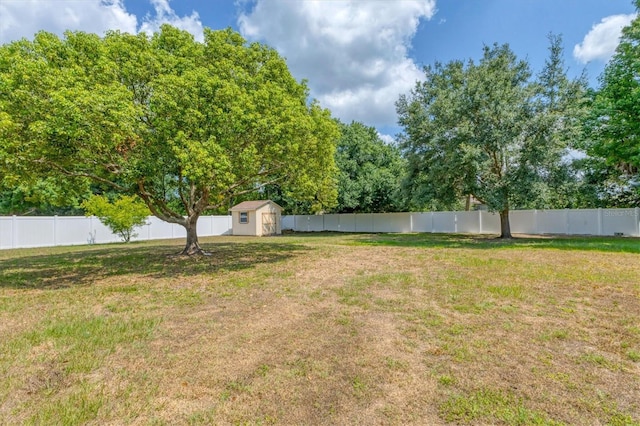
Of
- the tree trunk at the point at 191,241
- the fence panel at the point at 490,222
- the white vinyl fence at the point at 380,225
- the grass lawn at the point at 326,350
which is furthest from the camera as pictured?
the fence panel at the point at 490,222

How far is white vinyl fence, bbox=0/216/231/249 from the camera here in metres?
15.8

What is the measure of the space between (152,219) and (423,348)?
2150 centimetres

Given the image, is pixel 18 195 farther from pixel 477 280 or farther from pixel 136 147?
pixel 477 280

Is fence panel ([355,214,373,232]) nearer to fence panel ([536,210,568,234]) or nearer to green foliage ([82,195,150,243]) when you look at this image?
fence panel ([536,210,568,234])

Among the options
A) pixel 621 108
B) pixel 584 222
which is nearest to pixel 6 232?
pixel 621 108

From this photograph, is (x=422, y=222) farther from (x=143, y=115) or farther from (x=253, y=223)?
(x=143, y=115)

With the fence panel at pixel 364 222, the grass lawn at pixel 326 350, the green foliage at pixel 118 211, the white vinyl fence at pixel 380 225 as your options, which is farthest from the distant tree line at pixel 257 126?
the fence panel at pixel 364 222

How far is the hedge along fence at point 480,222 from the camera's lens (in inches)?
720

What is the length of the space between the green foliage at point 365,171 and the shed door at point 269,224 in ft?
16.8

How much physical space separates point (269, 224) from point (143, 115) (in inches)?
745

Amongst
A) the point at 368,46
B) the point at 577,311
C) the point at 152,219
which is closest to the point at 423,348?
the point at 577,311

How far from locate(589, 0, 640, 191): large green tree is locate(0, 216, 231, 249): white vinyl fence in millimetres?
23261

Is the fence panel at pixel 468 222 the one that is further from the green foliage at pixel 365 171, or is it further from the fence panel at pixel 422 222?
the green foliage at pixel 365 171

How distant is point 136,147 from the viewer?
7957 millimetres
